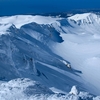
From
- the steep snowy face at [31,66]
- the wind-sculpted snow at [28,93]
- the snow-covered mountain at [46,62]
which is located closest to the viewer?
the wind-sculpted snow at [28,93]

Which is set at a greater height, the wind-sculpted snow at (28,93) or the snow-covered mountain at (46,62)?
the snow-covered mountain at (46,62)

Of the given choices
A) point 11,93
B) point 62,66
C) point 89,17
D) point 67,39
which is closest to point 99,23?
point 89,17

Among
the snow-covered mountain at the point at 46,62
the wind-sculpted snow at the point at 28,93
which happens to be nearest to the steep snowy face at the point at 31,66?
the snow-covered mountain at the point at 46,62

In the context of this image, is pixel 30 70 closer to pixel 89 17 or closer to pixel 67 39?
pixel 67 39

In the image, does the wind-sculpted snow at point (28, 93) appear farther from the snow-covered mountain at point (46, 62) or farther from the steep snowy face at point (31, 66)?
the steep snowy face at point (31, 66)

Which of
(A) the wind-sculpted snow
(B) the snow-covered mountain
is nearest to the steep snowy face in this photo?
(B) the snow-covered mountain

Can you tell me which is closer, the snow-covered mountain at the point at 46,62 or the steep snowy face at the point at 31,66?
the snow-covered mountain at the point at 46,62

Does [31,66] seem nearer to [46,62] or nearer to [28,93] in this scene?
[46,62]

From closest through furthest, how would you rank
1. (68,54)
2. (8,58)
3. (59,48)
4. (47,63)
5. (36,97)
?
1. (36,97)
2. (8,58)
3. (47,63)
4. (68,54)
5. (59,48)

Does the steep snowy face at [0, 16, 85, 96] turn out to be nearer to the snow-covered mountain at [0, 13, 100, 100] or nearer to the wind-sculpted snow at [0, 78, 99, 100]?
the snow-covered mountain at [0, 13, 100, 100]
